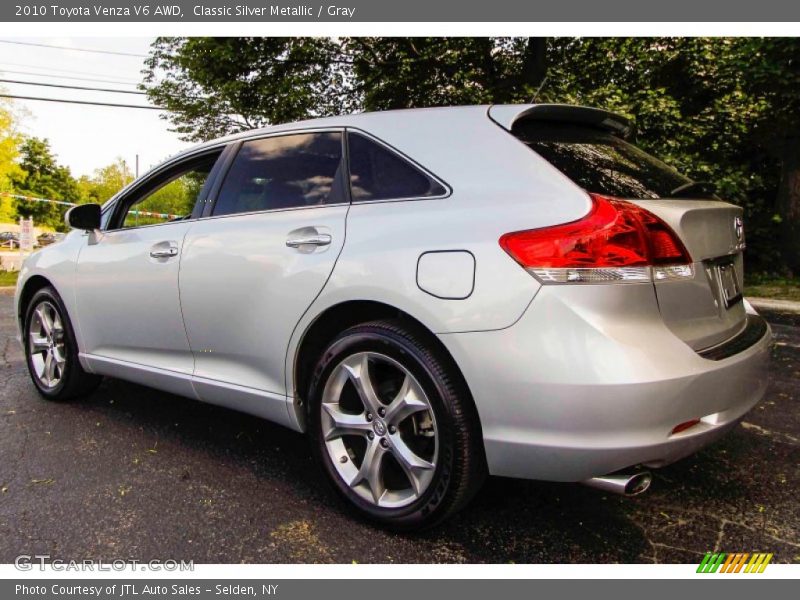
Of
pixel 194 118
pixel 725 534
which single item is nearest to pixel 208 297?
pixel 725 534

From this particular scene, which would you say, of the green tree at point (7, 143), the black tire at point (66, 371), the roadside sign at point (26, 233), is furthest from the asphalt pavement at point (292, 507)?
the green tree at point (7, 143)

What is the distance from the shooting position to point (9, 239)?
50.5 m

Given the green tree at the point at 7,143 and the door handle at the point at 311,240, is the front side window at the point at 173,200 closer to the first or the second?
the door handle at the point at 311,240

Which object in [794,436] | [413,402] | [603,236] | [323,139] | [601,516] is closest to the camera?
[603,236]

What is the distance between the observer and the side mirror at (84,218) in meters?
3.70

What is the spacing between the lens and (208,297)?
288 cm

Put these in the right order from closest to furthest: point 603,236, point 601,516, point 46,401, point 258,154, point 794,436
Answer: point 603,236, point 601,516, point 258,154, point 794,436, point 46,401

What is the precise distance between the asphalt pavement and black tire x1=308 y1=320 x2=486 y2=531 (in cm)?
12

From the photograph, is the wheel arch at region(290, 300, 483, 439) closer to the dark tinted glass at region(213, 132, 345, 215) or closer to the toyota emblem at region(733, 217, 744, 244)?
the dark tinted glass at region(213, 132, 345, 215)

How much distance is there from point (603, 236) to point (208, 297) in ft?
5.91

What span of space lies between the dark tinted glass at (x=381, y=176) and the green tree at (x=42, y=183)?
70679 millimetres

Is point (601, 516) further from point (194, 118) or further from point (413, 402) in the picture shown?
point (194, 118)

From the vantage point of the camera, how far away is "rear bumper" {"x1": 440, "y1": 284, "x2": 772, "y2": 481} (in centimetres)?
187

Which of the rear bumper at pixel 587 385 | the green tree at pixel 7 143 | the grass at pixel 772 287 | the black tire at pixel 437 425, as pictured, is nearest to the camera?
the rear bumper at pixel 587 385
